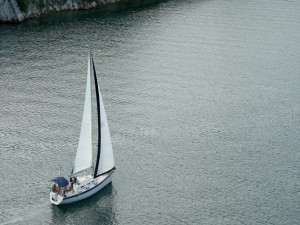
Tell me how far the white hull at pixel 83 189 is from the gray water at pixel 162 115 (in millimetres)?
1170

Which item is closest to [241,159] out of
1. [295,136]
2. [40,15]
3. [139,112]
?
[295,136]

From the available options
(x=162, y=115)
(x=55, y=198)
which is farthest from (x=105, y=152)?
(x=162, y=115)

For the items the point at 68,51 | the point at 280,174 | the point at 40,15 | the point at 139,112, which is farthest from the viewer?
the point at 40,15

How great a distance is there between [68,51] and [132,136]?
1777 inches

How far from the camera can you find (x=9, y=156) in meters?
85.8

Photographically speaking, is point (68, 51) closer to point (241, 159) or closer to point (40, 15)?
point (40, 15)

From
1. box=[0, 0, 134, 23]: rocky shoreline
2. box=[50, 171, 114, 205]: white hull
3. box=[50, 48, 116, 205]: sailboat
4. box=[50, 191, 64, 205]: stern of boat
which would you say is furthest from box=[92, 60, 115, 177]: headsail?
box=[0, 0, 134, 23]: rocky shoreline

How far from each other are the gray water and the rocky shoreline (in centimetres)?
369

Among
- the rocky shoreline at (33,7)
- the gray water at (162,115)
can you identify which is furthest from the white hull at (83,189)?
the rocky shoreline at (33,7)

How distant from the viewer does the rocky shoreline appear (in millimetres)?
151375

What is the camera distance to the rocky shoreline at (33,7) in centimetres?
15138

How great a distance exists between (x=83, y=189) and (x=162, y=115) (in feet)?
94.2

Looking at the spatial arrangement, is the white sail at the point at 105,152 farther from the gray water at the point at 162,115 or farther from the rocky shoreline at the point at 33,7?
the rocky shoreline at the point at 33,7

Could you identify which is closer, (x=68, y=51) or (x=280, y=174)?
(x=280, y=174)
